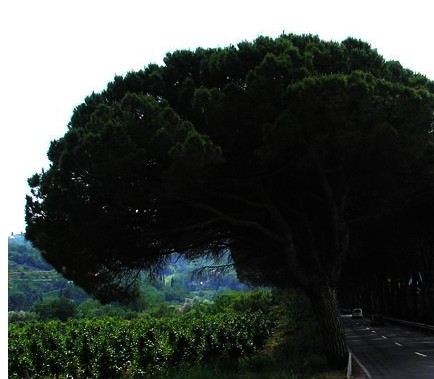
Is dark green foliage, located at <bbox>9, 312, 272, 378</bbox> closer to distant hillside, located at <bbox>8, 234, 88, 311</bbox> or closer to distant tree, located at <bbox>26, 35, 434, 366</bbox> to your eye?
distant tree, located at <bbox>26, 35, 434, 366</bbox>

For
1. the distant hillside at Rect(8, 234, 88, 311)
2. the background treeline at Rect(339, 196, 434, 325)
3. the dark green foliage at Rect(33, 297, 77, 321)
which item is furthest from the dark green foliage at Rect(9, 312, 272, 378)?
the distant hillside at Rect(8, 234, 88, 311)

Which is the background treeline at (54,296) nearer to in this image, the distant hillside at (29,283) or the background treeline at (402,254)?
the distant hillside at (29,283)

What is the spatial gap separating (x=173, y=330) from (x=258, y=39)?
14.3m

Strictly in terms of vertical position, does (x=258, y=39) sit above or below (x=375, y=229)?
above

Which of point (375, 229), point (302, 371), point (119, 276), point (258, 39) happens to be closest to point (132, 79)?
point (258, 39)

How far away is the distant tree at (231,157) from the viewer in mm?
15148

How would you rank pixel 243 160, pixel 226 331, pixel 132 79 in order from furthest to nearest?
pixel 226 331 → pixel 132 79 → pixel 243 160

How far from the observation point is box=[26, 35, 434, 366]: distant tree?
15148 millimetres

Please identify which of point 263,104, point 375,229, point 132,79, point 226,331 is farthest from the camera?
point 375,229

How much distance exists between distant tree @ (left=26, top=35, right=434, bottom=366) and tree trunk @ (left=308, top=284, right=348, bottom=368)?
0.13ft

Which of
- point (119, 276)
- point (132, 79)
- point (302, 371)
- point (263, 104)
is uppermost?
point (132, 79)

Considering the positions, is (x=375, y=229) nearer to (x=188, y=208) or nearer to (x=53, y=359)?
(x=188, y=208)

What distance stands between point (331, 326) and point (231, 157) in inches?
260

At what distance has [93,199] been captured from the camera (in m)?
16.7
